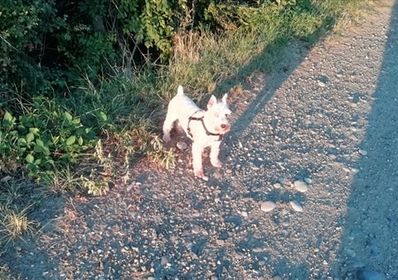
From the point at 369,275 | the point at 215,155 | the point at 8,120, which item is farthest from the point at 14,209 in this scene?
the point at 369,275

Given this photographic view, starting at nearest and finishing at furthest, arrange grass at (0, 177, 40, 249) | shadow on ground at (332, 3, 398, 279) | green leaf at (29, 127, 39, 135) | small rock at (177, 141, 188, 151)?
grass at (0, 177, 40, 249) → shadow on ground at (332, 3, 398, 279) → green leaf at (29, 127, 39, 135) → small rock at (177, 141, 188, 151)

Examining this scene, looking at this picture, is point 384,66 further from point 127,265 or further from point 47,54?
point 127,265

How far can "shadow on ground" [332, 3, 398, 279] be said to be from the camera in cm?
410

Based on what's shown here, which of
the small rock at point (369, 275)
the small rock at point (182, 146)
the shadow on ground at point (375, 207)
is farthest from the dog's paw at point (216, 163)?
the small rock at point (369, 275)

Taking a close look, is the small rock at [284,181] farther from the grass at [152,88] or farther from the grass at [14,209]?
the grass at [14,209]

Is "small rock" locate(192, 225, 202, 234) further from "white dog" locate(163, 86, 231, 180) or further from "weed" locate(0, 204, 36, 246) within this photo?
"weed" locate(0, 204, 36, 246)

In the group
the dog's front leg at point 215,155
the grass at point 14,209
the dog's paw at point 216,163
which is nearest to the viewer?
the grass at point 14,209

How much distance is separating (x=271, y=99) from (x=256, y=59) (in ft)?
2.33

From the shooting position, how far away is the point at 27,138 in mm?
4523

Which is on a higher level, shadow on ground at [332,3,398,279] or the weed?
the weed

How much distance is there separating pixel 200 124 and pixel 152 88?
1.29m

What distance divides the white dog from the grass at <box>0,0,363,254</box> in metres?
0.23

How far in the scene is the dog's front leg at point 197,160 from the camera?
462 cm

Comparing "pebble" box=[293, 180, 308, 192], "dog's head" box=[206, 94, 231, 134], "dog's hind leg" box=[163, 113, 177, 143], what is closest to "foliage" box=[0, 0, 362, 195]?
"dog's hind leg" box=[163, 113, 177, 143]
